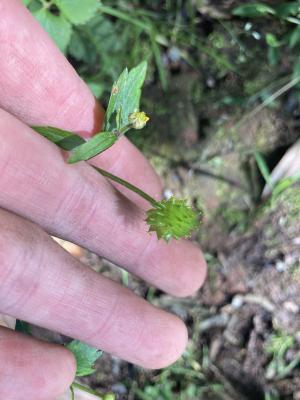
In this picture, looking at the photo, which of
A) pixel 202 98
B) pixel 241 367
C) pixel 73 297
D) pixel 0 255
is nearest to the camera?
pixel 0 255

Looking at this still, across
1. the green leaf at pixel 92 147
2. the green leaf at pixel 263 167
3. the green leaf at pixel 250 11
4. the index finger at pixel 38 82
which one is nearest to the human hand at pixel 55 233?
the index finger at pixel 38 82

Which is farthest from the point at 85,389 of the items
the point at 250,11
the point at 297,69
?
the point at 250,11

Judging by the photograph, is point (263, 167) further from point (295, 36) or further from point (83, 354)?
point (83, 354)

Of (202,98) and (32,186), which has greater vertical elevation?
(202,98)

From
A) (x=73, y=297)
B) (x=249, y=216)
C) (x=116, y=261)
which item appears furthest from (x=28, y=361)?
(x=249, y=216)

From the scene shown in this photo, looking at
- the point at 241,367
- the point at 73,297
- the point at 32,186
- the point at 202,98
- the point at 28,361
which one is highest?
the point at 202,98

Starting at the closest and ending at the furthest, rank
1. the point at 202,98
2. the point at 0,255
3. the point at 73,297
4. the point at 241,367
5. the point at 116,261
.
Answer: the point at 0,255
the point at 73,297
the point at 116,261
the point at 241,367
the point at 202,98

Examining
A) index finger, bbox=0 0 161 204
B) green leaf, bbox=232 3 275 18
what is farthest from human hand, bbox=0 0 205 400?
green leaf, bbox=232 3 275 18

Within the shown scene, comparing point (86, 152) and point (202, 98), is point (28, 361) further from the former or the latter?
point (202, 98)
